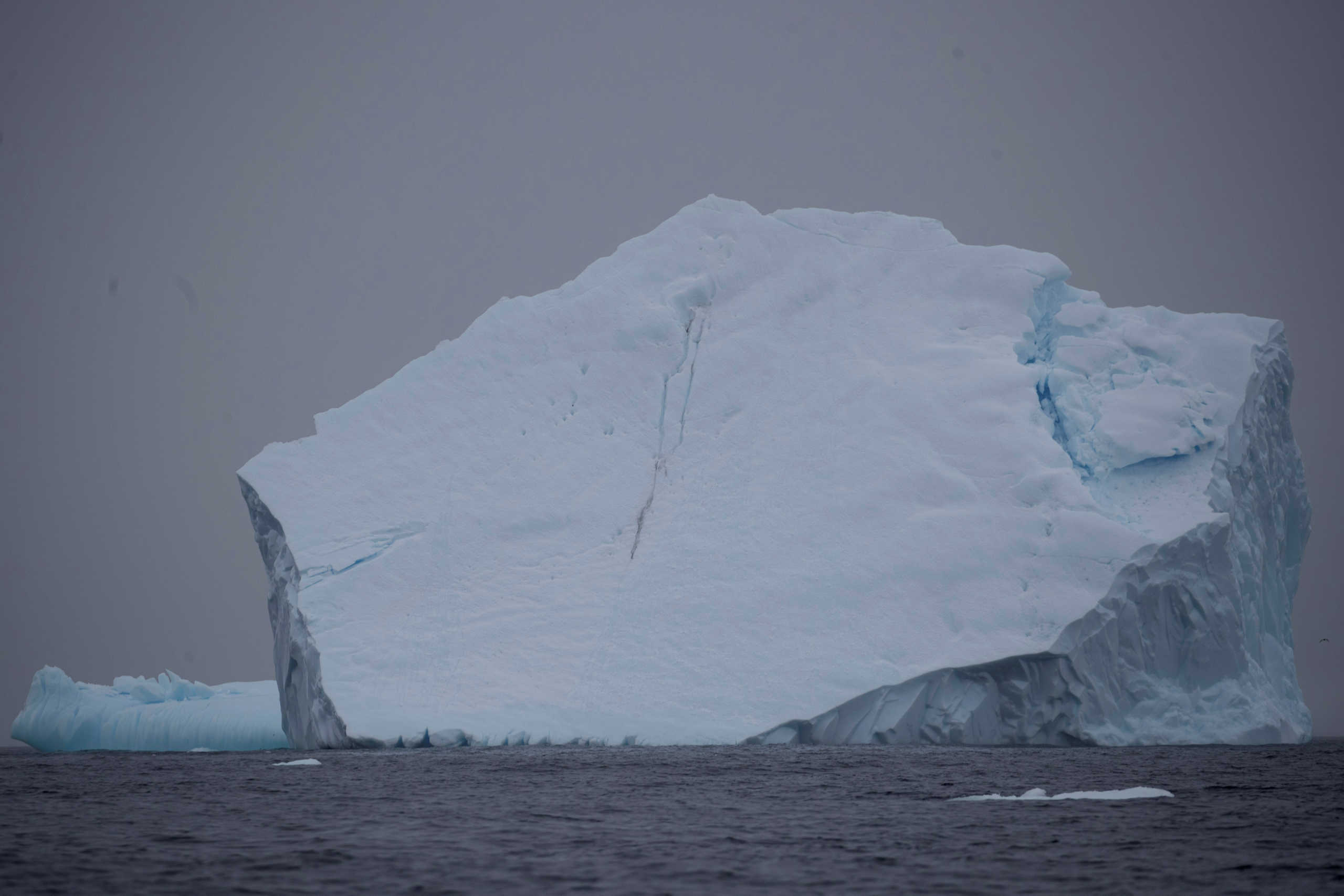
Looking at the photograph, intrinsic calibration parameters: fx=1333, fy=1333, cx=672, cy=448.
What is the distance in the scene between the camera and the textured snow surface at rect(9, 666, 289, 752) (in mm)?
Answer: 20062

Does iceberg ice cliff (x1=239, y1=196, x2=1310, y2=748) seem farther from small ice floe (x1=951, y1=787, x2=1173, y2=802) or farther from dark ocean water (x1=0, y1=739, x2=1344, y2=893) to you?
small ice floe (x1=951, y1=787, x2=1173, y2=802)

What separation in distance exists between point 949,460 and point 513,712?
633 centimetres

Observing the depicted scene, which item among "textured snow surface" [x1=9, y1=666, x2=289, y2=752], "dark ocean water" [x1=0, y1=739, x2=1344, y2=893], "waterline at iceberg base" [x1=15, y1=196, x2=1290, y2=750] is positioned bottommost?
"dark ocean water" [x1=0, y1=739, x2=1344, y2=893]

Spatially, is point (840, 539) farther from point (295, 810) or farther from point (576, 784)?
point (295, 810)

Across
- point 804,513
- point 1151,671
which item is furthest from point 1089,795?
point 804,513

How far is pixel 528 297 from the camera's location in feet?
68.0

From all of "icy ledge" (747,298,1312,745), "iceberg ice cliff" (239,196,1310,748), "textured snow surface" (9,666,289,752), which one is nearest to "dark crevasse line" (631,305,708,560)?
"iceberg ice cliff" (239,196,1310,748)

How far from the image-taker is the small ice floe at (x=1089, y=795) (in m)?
10.0

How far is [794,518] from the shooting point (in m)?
17.1

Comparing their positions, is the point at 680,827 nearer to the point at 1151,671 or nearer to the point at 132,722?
the point at 1151,671

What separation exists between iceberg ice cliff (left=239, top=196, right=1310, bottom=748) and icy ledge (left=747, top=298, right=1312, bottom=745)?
0.04 meters

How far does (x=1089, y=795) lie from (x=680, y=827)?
3.42 metres

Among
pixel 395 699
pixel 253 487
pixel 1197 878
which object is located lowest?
pixel 1197 878

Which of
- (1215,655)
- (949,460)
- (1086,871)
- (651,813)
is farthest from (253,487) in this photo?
(1086,871)
